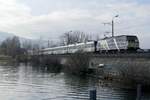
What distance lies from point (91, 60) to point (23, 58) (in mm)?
79832

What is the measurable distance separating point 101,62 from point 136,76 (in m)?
23.8

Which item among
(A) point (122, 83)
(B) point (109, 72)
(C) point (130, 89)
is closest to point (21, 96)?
(C) point (130, 89)

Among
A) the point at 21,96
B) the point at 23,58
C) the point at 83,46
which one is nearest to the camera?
the point at 21,96

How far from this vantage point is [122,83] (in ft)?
166

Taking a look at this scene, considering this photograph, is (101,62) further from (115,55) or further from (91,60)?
(115,55)

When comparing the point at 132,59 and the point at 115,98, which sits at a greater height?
the point at 132,59

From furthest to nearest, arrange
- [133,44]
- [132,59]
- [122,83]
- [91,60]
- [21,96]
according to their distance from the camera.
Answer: [91,60]
[133,44]
[132,59]
[122,83]
[21,96]

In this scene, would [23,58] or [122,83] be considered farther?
[23,58]

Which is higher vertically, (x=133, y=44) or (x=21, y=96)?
(x=133, y=44)

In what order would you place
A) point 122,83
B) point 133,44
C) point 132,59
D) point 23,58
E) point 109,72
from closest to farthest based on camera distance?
point 122,83 < point 132,59 < point 109,72 < point 133,44 < point 23,58

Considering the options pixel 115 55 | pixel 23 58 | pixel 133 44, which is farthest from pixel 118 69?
pixel 23 58

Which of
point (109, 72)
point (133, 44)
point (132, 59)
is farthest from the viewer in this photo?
point (133, 44)

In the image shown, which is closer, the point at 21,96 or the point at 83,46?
the point at 21,96

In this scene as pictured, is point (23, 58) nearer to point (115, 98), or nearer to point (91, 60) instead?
point (91, 60)
